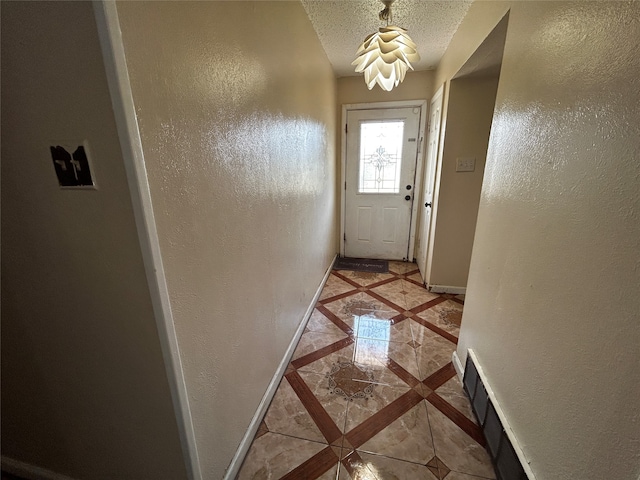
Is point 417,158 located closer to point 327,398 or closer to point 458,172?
point 458,172

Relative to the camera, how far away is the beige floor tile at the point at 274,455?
1.16 metres

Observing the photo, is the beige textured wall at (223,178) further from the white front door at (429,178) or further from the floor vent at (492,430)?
the white front door at (429,178)

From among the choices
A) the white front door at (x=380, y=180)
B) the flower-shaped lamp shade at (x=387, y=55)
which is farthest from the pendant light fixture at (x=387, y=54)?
the white front door at (x=380, y=180)

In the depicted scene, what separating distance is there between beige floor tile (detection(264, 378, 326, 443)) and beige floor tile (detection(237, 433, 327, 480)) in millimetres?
31

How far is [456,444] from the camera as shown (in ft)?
4.17

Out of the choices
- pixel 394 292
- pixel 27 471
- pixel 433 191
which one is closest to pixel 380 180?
pixel 433 191

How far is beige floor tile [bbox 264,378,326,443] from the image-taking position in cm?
133

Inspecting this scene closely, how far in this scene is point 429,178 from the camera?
293 centimetres

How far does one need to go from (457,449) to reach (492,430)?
0.19 m

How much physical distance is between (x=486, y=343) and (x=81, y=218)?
1693 millimetres

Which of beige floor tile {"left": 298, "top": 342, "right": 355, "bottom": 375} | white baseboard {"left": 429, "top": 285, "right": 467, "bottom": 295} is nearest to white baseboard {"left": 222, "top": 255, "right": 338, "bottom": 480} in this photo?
beige floor tile {"left": 298, "top": 342, "right": 355, "bottom": 375}

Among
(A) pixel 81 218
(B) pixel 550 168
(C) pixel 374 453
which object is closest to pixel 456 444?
(C) pixel 374 453

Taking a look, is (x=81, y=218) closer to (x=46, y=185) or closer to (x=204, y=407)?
(x=46, y=185)

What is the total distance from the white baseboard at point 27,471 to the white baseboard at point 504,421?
1.77 meters
